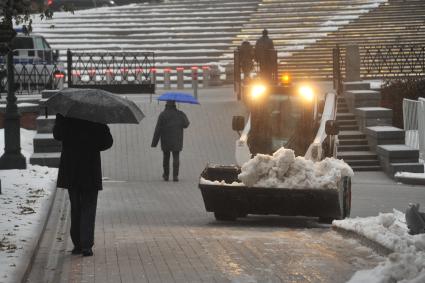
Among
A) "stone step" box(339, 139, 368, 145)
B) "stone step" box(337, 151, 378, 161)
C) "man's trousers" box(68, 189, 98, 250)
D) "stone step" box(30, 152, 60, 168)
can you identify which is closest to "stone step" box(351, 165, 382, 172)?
"stone step" box(337, 151, 378, 161)

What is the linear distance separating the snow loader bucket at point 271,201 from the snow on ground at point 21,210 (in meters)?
2.39

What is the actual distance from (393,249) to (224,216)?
504 centimetres

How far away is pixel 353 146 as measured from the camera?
28.9m

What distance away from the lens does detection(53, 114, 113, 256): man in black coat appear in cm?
1244

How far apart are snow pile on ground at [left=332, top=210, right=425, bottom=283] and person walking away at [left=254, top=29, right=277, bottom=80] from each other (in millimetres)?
18978

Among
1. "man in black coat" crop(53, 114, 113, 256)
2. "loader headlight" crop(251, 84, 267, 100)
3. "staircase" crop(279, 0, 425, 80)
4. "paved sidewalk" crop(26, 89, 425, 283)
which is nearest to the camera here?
"paved sidewalk" crop(26, 89, 425, 283)

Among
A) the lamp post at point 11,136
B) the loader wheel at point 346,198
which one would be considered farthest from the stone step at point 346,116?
the loader wheel at point 346,198

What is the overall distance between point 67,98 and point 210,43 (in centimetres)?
4027

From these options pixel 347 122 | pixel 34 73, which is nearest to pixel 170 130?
pixel 347 122

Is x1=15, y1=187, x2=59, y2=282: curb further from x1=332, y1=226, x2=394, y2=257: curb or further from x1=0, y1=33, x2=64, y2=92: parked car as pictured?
x1=0, y1=33, x2=64, y2=92: parked car

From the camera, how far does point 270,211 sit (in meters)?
16.1

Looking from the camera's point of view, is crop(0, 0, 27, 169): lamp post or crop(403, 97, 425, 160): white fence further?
crop(403, 97, 425, 160): white fence

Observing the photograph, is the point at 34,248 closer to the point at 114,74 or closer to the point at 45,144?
the point at 45,144

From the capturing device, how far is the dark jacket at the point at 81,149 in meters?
12.4
